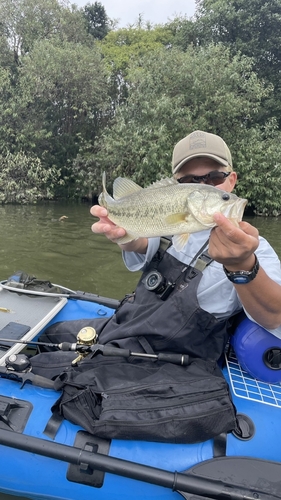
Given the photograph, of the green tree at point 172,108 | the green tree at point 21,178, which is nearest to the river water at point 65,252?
the green tree at point 21,178

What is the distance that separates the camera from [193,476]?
1851 millimetres

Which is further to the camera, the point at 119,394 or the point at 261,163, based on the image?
the point at 261,163

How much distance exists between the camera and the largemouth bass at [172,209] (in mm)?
1638

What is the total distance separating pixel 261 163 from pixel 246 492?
1540 centimetres

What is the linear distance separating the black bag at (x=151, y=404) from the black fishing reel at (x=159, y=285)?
0.47m

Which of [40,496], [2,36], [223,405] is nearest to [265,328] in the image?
[223,405]

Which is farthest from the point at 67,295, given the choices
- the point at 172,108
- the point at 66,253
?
the point at 172,108

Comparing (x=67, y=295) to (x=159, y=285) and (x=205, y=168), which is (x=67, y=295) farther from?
(x=205, y=168)

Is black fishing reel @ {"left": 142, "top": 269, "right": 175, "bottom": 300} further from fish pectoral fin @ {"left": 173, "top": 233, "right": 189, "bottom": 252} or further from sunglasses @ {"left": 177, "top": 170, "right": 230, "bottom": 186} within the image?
sunglasses @ {"left": 177, "top": 170, "right": 230, "bottom": 186}

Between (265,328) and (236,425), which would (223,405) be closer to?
(236,425)

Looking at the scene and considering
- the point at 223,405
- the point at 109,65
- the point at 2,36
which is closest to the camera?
the point at 223,405

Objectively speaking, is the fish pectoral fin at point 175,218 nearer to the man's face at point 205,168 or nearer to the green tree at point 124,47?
the man's face at point 205,168

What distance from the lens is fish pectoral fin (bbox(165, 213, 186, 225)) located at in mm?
1735

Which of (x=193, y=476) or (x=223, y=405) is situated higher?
(x=223, y=405)
